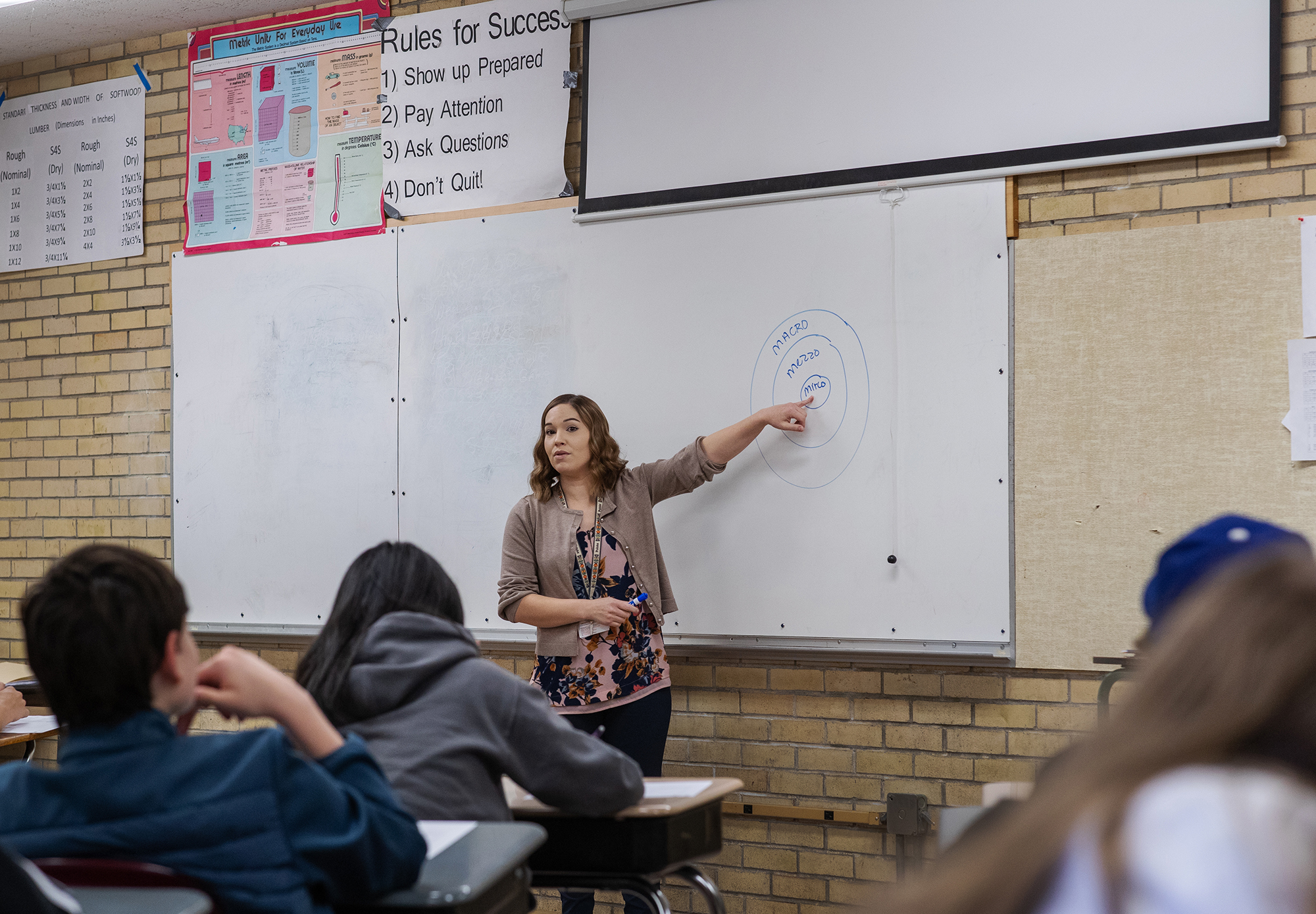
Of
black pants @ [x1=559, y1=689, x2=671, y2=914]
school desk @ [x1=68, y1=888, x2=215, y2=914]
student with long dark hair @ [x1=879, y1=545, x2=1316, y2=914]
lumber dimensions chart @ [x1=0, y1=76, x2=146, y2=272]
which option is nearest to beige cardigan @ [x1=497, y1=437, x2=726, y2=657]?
black pants @ [x1=559, y1=689, x2=671, y2=914]

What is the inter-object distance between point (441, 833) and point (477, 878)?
0.21 m

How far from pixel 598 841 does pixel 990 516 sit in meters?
1.56

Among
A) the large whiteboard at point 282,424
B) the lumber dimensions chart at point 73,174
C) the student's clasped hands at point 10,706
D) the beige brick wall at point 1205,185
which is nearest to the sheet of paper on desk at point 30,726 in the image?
the student's clasped hands at point 10,706

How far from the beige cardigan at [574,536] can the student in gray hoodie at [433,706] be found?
1.19m

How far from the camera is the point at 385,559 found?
183cm

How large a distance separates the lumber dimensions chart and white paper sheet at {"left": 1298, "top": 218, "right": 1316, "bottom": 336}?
394cm

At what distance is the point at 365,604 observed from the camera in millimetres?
1802

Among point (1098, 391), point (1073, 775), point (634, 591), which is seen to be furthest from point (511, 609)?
point (1073, 775)

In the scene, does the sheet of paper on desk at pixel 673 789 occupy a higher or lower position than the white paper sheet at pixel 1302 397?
lower

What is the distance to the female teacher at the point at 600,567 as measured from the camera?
2.97 meters

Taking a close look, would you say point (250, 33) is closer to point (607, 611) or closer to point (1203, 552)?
point (607, 611)

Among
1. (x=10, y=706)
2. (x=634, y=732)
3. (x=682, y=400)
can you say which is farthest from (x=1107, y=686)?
(x=10, y=706)

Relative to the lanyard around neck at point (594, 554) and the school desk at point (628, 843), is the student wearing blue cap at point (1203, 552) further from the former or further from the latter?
the lanyard around neck at point (594, 554)

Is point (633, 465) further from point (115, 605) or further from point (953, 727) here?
point (115, 605)
